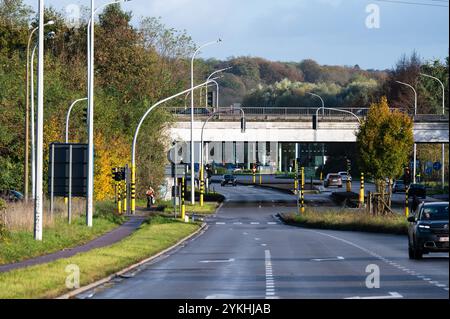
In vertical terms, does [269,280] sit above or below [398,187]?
above

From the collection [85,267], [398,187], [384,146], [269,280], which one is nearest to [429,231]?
[269,280]

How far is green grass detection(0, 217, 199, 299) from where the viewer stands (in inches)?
843

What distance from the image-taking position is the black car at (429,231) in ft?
103

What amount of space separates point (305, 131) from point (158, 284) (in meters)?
68.1

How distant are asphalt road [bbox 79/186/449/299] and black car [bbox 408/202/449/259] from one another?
0.42 metres

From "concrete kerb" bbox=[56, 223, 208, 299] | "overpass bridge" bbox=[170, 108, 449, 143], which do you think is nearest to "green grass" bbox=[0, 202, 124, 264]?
"concrete kerb" bbox=[56, 223, 208, 299]

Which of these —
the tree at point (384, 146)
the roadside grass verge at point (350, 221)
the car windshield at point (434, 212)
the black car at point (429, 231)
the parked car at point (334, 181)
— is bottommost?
the roadside grass verge at point (350, 221)

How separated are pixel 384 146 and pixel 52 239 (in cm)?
3487

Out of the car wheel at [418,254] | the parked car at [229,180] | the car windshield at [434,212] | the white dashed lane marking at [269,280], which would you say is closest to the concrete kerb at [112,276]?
the white dashed lane marking at [269,280]

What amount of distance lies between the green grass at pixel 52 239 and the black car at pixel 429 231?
10.9 m

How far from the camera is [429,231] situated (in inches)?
1237

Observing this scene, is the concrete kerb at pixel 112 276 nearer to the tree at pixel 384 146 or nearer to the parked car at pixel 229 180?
the tree at pixel 384 146

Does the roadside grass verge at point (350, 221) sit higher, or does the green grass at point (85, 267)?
the green grass at point (85, 267)

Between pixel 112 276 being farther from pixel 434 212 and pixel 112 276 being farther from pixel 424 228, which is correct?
pixel 434 212
